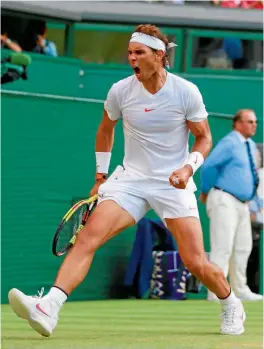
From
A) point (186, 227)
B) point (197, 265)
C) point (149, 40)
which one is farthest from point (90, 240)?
point (149, 40)

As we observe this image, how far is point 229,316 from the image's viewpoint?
363 inches

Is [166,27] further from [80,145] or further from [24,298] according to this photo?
[24,298]

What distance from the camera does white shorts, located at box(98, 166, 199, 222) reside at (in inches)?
A: 347

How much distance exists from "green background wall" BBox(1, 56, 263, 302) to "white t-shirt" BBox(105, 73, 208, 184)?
4427 millimetres

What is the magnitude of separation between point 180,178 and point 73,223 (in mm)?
1140

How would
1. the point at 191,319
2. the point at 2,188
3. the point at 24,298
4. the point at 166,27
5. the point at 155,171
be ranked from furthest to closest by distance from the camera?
1. the point at 166,27
2. the point at 2,188
3. the point at 191,319
4. the point at 155,171
5. the point at 24,298

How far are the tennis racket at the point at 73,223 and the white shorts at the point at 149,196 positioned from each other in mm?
146

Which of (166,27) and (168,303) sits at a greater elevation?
(166,27)

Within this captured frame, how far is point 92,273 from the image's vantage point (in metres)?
14.7

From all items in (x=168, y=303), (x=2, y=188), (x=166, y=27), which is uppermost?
(x=166, y=27)

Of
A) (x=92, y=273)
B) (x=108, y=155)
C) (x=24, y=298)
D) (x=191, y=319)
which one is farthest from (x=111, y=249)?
(x=24, y=298)

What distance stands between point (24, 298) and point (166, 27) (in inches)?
377

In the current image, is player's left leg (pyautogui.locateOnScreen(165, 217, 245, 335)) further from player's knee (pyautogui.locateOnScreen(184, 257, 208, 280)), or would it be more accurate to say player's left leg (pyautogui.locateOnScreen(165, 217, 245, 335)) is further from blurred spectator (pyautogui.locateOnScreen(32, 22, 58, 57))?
blurred spectator (pyautogui.locateOnScreen(32, 22, 58, 57))

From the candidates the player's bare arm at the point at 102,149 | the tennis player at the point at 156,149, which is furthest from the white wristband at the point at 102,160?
the tennis player at the point at 156,149
